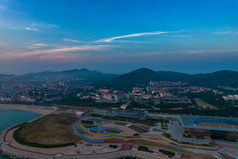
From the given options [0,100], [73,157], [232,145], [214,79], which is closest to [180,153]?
[232,145]

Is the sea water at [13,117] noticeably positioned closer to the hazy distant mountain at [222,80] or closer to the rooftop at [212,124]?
the rooftop at [212,124]

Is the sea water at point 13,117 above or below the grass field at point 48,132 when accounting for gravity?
below

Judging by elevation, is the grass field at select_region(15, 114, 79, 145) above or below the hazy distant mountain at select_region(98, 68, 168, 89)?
below

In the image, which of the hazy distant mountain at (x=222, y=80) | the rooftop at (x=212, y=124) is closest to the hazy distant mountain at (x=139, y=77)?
the hazy distant mountain at (x=222, y=80)

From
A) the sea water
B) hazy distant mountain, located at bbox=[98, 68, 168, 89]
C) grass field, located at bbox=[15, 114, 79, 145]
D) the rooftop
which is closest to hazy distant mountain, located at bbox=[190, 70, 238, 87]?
hazy distant mountain, located at bbox=[98, 68, 168, 89]

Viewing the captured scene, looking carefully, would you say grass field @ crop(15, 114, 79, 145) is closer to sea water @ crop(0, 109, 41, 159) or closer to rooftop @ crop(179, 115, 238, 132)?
sea water @ crop(0, 109, 41, 159)

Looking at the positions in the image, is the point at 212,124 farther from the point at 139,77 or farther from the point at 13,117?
the point at 139,77

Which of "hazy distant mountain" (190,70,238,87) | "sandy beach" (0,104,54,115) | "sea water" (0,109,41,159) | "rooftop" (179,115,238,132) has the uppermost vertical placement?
"hazy distant mountain" (190,70,238,87)
